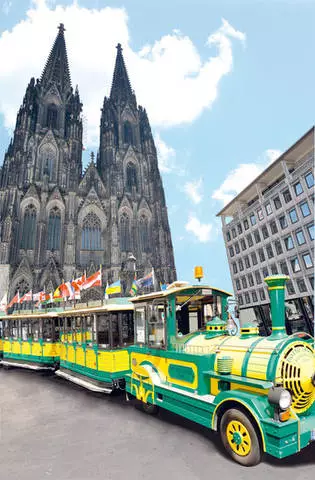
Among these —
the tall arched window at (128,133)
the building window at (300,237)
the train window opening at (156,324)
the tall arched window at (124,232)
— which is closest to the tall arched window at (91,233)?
the tall arched window at (124,232)

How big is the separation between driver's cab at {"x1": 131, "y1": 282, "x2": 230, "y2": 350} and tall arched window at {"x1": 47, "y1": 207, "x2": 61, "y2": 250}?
33019 mm

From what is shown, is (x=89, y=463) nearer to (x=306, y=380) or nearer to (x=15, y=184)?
(x=306, y=380)

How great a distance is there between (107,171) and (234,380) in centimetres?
4312

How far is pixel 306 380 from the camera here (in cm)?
445

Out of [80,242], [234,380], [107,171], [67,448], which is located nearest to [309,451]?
[234,380]

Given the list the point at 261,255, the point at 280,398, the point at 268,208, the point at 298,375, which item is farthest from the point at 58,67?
the point at 280,398

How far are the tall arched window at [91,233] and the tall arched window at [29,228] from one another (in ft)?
21.5

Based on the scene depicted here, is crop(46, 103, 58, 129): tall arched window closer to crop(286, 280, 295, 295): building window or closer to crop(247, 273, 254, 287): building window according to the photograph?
crop(247, 273, 254, 287): building window

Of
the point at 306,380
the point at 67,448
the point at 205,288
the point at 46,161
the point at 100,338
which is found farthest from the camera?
the point at 46,161

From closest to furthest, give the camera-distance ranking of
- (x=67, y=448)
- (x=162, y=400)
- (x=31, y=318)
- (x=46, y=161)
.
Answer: (x=67, y=448), (x=162, y=400), (x=31, y=318), (x=46, y=161)

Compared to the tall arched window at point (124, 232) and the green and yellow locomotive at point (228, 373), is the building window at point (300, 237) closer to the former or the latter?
the tall arched window at point (124, 232)

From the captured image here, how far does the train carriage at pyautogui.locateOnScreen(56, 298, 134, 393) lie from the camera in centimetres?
833

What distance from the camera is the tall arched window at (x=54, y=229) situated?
3759cm

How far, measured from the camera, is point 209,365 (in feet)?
17.4
